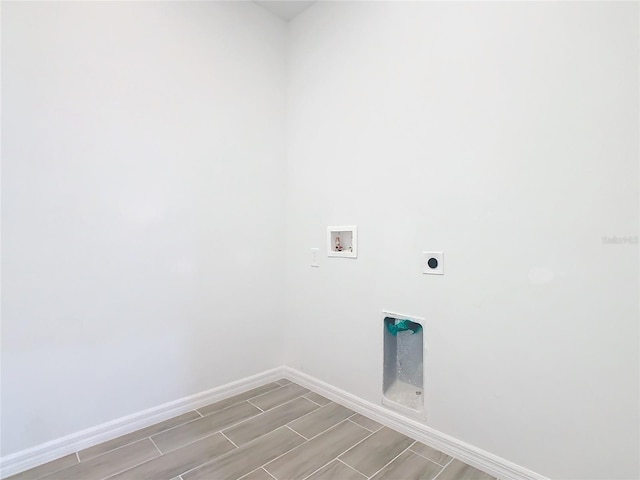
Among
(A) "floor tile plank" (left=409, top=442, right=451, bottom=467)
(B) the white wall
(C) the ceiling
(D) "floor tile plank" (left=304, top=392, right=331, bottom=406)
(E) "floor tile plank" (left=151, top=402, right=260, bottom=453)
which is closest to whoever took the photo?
(B) the white wall

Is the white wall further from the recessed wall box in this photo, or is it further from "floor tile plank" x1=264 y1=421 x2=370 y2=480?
"floor tile plank" x1=264 y1=421 x2=370 y2=480

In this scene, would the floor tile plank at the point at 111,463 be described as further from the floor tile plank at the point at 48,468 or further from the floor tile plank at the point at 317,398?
the floor tile plank at the point at 317,398

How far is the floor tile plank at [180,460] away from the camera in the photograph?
1.53 m

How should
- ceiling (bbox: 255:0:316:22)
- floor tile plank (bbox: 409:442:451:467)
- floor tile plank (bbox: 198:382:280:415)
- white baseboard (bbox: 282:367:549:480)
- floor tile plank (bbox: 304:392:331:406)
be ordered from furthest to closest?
ceiling (bbox: 255:0:316:22), floor tile plank (bbox: 304:392:331:406), floor tile plank (bbox: 198:382:280:415), floor tile plank (bbox: 409:442:451:467), white baseboard (bbox: 282:367:549:480)

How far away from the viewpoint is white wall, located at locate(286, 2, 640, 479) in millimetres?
1259

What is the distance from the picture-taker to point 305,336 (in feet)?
8.08

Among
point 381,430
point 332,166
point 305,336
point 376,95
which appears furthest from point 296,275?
point 376,95

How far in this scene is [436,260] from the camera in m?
1.73

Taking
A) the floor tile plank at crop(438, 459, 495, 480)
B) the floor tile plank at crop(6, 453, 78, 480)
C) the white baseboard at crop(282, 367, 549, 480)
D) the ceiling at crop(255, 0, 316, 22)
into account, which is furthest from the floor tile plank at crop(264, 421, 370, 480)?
the ceiling at crop(255, 0, 316, 22)

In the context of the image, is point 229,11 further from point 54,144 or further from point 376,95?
point 54,144

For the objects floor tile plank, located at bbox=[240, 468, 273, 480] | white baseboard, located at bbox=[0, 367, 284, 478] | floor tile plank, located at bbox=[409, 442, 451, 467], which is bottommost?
floor tile plank, located at bbox=[240, 468, 273, 480]

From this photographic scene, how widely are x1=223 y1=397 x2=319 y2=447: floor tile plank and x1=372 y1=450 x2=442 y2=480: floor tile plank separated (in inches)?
25.5

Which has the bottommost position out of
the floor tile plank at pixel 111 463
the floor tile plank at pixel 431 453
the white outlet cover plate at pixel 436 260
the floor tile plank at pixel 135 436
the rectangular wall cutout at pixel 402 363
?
the floor tile plank at pixel 135 436

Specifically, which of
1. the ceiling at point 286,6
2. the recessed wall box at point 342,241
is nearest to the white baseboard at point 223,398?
the recessed wall box at point 342,241
